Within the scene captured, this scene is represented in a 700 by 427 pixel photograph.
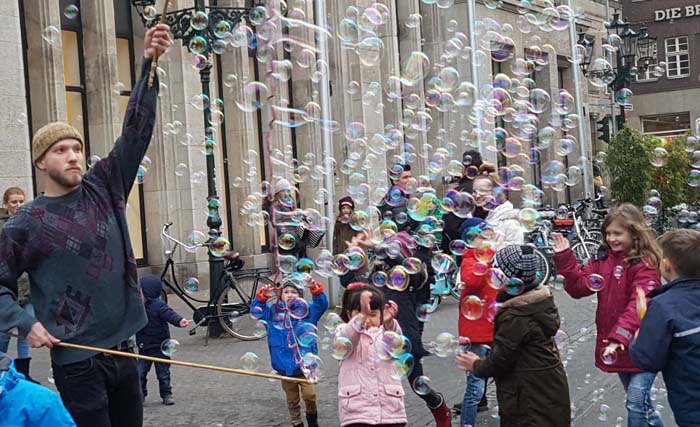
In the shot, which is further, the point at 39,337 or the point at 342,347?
the point at 342,347

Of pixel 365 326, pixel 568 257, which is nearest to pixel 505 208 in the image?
pixel 568 257

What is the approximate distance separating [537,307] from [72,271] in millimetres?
2358

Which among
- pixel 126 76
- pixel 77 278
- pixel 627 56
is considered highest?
pixel 627 56

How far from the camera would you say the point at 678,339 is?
13.8 ft

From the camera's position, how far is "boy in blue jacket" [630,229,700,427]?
13.7 feet

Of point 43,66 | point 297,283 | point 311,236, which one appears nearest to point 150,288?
point 297,283

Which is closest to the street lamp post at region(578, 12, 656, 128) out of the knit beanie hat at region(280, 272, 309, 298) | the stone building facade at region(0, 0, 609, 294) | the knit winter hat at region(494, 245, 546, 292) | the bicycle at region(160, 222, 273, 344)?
the stone building facade at region(0, 0, 609, 294)

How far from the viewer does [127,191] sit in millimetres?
3906

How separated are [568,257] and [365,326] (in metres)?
1.40

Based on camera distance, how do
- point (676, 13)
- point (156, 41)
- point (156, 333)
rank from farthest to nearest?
point (676, 13) < point (156, 333) < point (156, 41)

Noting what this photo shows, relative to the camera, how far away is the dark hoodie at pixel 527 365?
15.4 ft

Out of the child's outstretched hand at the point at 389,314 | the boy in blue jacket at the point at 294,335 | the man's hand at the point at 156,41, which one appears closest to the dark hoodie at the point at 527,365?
the child's outstretched hand at the point at 389,314

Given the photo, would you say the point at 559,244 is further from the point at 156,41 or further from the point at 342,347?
the point at 156,41

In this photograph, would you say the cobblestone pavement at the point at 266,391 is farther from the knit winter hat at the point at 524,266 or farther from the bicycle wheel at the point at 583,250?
the bicycle wheel at the point at 583,250
